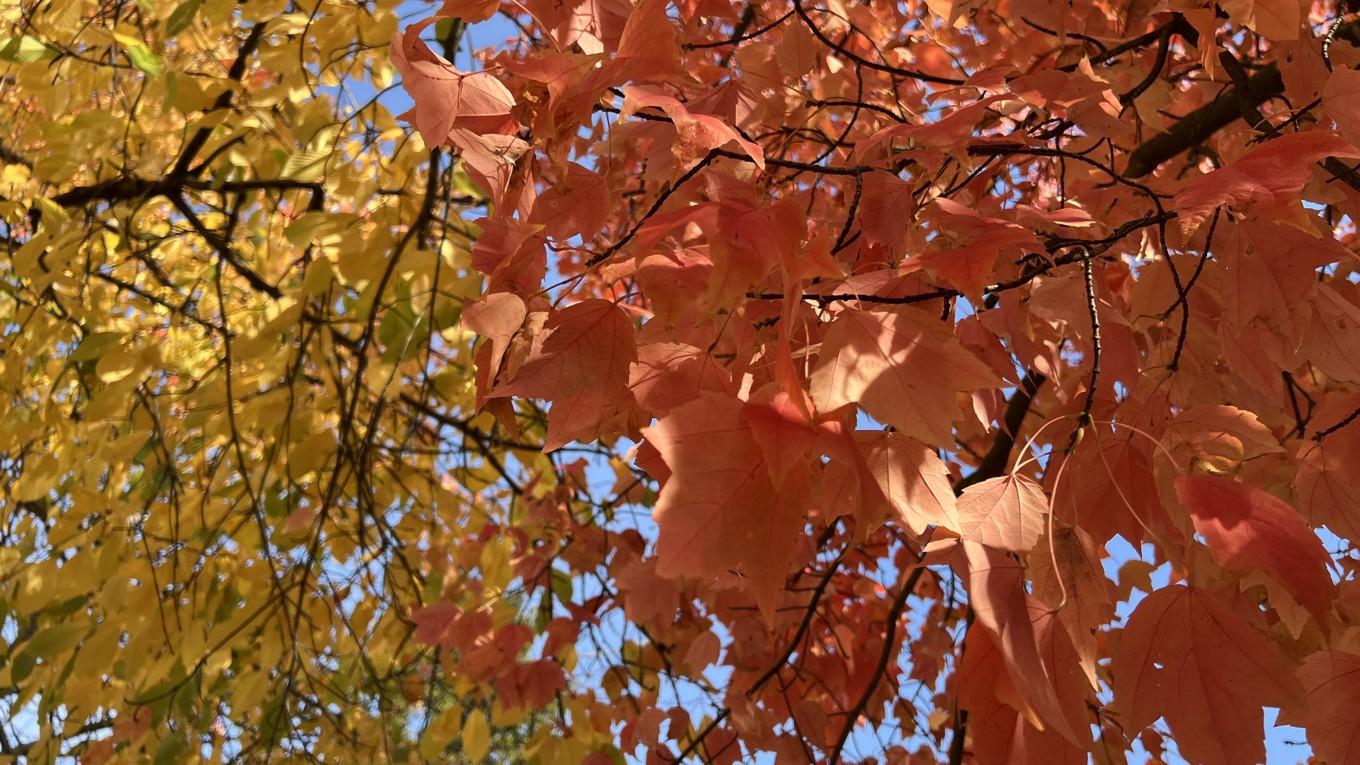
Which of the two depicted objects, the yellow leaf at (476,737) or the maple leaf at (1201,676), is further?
the yellow leaf at (476,737)

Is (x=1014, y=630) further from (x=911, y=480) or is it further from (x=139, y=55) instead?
(x=139, y=55)

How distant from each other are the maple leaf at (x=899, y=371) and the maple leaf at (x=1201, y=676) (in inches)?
8.3

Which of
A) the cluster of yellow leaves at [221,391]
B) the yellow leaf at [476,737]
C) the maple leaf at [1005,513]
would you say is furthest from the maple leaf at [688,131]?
the yellow leaf at [476,737]

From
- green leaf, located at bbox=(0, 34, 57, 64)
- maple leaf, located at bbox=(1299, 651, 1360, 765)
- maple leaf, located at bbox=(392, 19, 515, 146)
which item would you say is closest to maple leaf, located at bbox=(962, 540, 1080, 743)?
maple leaf, located at bbox=(1299, 651, 1360, 765)

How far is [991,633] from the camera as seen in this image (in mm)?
535

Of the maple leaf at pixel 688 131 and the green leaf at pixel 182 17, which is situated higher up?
the green leaf at pixel 182 17

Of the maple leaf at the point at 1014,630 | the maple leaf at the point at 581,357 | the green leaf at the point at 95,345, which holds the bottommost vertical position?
the maple leaf at the point at 1014,630

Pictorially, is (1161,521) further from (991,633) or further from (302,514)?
(302,514)

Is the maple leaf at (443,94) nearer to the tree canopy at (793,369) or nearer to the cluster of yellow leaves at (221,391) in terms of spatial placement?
the tree canopy at (793,369)

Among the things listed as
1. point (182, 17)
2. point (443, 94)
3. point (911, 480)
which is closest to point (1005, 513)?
point (911, 480)

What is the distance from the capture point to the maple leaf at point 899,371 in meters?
0.59

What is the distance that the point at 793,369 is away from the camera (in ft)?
1.83

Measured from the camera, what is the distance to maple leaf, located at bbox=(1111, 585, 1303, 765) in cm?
62

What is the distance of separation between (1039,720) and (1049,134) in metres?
0.61
